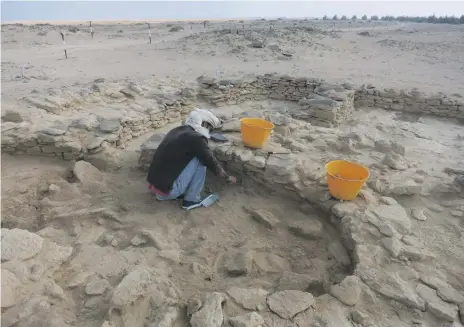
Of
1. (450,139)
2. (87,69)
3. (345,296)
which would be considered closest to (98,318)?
(345,296)

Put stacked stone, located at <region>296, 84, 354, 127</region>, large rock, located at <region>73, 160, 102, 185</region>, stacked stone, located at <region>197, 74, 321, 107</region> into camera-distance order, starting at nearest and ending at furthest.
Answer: large rock, located at <region>73, 160, 102, 185</region> → stacked stone, located at <region>296, 84, 354, 127</region> → stacked stone, located at <region>197, 74, 321, 107</region>

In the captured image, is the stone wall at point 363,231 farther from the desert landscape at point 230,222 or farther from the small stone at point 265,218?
the small stone at point 265,218

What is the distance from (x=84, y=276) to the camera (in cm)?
275

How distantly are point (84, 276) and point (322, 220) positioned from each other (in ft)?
8.07

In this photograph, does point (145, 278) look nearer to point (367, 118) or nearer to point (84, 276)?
point (84, 276)

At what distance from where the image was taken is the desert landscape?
7.92ft

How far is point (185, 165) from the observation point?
3.77m

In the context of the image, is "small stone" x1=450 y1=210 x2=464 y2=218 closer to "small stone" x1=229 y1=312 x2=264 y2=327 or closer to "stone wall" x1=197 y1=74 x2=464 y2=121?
"small stone" x1=229 y1=312 x2=264 y2=327

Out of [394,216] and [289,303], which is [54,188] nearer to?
[289,303]

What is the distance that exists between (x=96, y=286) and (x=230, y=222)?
1577mm

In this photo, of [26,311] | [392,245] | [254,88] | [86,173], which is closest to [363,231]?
[392,245]

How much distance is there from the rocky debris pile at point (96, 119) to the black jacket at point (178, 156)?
1741 millimetres

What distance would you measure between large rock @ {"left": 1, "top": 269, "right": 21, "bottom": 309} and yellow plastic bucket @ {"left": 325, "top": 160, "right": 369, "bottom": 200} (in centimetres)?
292

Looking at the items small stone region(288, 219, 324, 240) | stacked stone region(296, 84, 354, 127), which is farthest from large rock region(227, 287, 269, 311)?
stacked stone region(296, 84, 354, 127)
